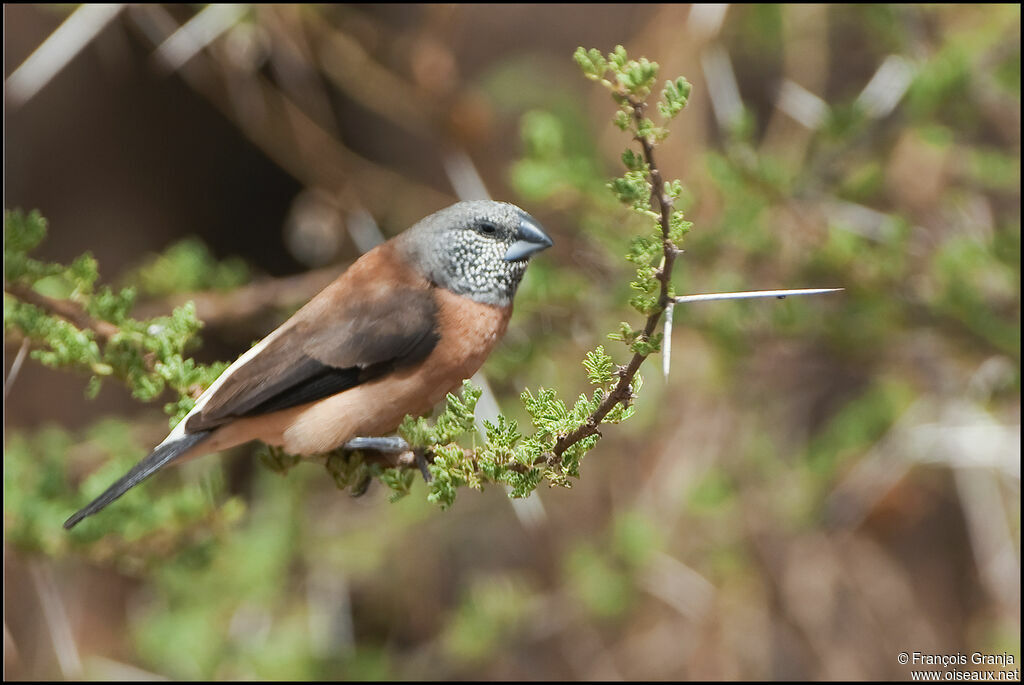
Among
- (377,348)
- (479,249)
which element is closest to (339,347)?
(377,348)

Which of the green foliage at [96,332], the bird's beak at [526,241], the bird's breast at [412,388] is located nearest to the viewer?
the green foliage at [96,332]

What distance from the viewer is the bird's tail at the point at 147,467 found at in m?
2.58

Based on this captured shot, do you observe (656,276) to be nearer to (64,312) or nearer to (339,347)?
(339,347)

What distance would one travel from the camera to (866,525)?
5.90 m

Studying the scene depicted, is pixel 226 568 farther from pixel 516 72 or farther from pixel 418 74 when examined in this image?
pixel 516 72

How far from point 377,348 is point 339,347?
0.38 feet

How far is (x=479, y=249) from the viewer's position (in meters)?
3.04

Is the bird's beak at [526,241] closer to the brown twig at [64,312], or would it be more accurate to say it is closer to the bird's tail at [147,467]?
the bird's tail at [147,467]

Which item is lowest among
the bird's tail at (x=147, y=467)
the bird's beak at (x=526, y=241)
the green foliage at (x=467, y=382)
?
the bird's beak at (x=526, y=241)

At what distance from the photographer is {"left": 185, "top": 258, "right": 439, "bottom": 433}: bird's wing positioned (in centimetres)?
281

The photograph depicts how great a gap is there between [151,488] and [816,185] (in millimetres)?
3246

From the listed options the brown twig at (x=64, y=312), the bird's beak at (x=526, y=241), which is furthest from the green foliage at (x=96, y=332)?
the bird's beak at (x=526, y=241)

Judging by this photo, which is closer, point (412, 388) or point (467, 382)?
point (467, 382)

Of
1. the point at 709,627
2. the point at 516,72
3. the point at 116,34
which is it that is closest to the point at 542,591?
the point at 709,627
